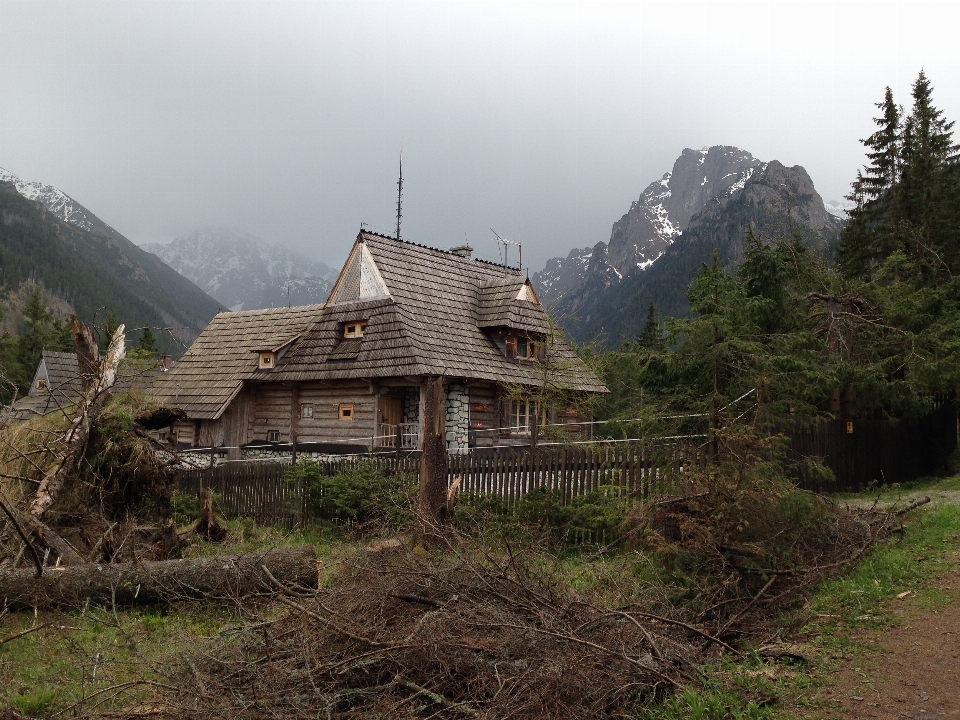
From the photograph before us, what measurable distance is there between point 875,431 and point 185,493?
50.3 ft

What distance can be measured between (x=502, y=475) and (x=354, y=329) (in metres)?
13.4

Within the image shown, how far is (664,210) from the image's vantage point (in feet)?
391

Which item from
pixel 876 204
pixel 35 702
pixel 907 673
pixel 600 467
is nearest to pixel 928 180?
pixel 876 204

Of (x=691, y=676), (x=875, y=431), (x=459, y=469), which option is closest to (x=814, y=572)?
(x=691, y=676)

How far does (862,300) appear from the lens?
1698 cm

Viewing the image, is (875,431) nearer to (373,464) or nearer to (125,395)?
(373,464)

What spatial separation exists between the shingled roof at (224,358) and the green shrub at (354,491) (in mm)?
11795

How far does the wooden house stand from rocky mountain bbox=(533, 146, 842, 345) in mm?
35007

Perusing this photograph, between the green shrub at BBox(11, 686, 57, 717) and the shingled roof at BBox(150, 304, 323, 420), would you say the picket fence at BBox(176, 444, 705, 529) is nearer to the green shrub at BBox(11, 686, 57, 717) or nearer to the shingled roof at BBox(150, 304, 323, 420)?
the green shrub at BBox(11, 686, 57, 717)

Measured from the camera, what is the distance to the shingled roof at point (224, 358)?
25266 millimetres

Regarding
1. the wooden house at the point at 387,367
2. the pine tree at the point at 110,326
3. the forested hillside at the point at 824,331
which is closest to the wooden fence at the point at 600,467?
the forested hillside at the point at 824,331

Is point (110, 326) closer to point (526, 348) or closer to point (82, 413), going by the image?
point (82, 413)

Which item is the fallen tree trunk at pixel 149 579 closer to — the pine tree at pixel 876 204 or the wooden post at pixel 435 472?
the wooden post at pixel 435 472

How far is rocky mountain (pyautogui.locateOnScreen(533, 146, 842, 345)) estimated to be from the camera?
74750 millimetres
